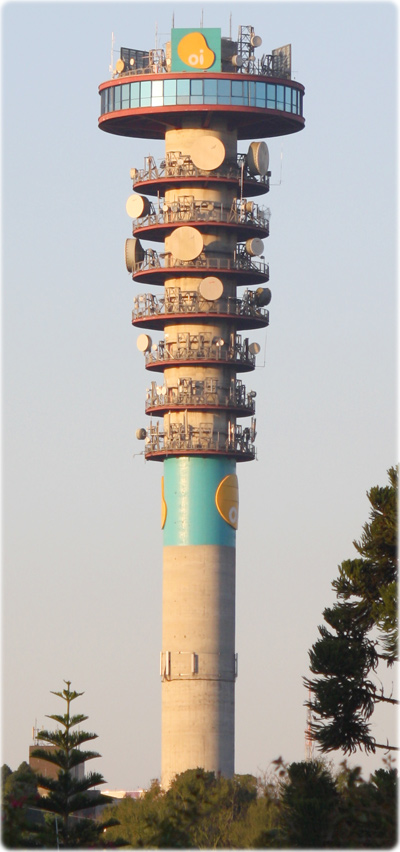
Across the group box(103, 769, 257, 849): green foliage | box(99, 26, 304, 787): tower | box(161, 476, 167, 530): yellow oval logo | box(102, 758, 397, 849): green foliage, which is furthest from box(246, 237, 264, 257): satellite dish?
box(102, 758, 397, 849): green foliage

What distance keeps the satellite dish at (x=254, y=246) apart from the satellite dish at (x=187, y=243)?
282cm

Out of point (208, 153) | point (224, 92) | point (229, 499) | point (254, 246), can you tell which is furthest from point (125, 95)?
point (229, 499)

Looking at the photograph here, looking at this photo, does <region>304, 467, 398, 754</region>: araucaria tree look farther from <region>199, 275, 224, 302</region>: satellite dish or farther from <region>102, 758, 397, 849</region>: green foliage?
<region>199, 275, 224, 302</region>: satellite dish

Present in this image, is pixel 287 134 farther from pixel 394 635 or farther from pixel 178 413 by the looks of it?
pixel 394 635

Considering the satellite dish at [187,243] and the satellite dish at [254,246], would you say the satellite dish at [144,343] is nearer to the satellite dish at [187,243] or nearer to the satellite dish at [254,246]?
the satellite dish at [187,243]

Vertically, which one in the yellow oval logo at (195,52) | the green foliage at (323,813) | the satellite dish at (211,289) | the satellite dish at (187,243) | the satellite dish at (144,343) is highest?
the yellow oval logo at (195,52)

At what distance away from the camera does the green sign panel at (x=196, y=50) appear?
11506 cm

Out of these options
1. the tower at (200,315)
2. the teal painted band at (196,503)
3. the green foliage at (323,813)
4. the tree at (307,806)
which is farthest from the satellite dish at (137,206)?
the tree at (307,806)

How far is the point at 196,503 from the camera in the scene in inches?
4483

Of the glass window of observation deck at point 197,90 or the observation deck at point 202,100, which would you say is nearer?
the observation deck at point 202,100

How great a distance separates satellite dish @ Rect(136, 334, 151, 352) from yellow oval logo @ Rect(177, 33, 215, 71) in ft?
48.2

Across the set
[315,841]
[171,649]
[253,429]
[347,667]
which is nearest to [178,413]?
[253,429]

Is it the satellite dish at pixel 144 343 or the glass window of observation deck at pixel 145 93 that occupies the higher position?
the glass window of observation deck at pixel 145 93

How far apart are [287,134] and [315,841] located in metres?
76.2
